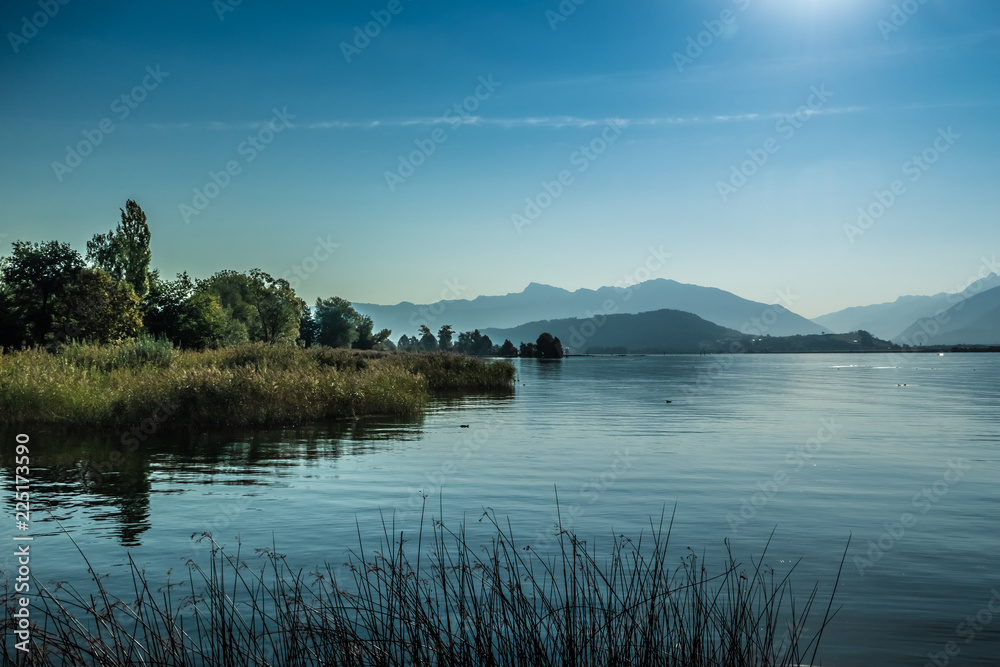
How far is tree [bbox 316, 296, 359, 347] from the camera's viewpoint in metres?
158

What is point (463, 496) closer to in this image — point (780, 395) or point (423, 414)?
point (423, 414)

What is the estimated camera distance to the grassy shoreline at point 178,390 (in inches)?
1277

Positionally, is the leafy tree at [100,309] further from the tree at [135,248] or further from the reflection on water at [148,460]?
the reflection on water at [148,460]

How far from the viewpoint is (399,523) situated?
1573cm

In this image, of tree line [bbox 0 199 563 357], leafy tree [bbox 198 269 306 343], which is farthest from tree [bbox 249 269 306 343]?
tree line [bbox 0 199 563 357]

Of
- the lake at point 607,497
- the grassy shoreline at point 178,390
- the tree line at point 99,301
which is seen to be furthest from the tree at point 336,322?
the lake at point 607,497

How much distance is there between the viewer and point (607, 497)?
63.2 feet

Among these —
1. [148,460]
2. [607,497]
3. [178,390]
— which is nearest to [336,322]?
[178,390]

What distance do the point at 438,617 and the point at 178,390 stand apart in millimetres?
28910

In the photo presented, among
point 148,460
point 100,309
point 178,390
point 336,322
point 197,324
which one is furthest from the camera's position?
point 336,322

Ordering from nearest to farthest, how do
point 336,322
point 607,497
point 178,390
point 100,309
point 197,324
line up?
point 607,497
point 178,390
point 100,309
point 197,324
point 336,322

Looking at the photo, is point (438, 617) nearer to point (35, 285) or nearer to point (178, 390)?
point (178, 390)

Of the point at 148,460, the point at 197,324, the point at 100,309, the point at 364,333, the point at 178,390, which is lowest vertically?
the point at 148,460

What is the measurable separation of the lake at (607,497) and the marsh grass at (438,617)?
89 centimetres
